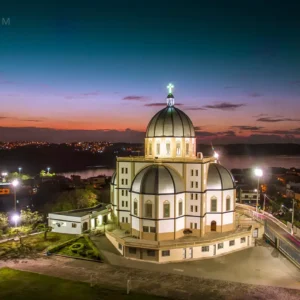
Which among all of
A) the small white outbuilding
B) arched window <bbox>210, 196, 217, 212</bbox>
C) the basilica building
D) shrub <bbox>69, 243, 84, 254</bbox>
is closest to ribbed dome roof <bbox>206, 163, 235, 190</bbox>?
the basilica building

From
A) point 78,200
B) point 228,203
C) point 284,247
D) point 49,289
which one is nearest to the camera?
point 49,289

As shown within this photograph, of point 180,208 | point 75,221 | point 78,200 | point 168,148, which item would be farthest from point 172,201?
point 78,200

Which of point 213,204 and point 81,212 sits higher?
point 213,204

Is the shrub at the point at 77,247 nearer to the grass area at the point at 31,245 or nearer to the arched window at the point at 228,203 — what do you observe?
the grass area at the point at 31,245

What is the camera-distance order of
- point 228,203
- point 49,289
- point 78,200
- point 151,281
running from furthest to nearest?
point 78,200
point 228,203
point 151,281
point 49,289

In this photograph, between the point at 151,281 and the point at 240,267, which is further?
the point at 240,267

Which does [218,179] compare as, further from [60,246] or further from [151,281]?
[60,246]

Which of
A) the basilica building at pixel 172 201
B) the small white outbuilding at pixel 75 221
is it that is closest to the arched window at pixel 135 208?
the basilica building at pixel 172 201
